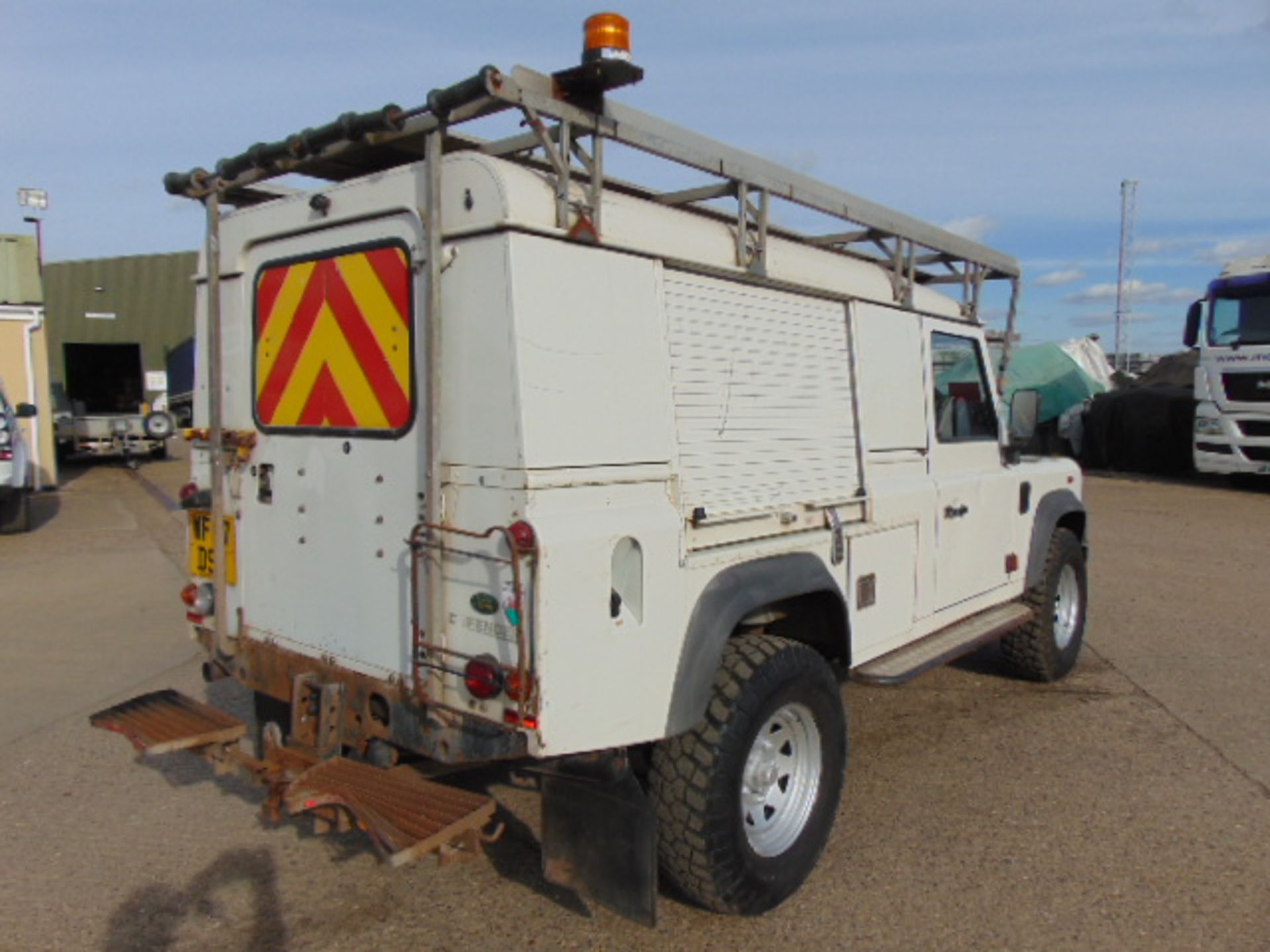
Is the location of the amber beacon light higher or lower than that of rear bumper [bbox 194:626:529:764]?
higher

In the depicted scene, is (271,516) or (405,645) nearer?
(405,645)

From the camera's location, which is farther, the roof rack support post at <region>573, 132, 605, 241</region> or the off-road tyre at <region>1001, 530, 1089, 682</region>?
the off-road tyre at <region>1001, 530, 1089, 682</region>

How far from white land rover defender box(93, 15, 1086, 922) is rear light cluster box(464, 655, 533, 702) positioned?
0.01m

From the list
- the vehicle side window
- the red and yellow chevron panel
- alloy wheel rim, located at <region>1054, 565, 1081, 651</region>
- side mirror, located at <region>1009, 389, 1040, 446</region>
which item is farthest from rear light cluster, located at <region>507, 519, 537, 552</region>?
alloy wheel rim, located at <region>1054, 565, 1081, 651</region>

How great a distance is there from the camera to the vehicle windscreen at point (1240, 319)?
48.9 ft

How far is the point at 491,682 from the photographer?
2846 mm

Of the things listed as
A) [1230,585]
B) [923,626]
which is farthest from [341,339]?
[1230,585]

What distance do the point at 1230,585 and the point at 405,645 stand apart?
8.33m

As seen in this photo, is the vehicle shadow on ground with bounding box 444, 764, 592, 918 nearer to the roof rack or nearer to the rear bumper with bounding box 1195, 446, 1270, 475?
the roof rack

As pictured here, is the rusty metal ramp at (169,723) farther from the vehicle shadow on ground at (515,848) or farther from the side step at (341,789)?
the vehicle shadow on ground at (515,848)

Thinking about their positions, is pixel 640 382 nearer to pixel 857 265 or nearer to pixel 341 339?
pixel 341 339

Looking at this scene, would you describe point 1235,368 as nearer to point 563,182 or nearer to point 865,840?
point 865,840

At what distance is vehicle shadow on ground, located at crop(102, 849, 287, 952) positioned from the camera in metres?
→ 3.24

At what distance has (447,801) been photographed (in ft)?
9.73
